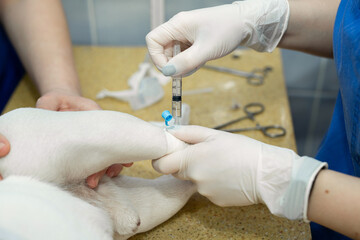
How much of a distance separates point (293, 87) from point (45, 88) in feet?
4.38

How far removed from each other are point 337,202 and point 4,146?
0.62 m

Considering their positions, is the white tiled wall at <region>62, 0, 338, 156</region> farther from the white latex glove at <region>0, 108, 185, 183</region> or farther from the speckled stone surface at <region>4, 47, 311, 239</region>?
the white latex glove at <region>0, 108, 185, 183</region>

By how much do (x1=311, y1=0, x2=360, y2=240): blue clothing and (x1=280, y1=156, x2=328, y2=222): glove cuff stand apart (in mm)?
127

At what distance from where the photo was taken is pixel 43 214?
0.57 m

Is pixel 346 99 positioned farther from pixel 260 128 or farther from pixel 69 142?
pixel 69 142

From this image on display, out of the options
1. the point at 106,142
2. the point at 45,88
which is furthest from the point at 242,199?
the point at 45,88

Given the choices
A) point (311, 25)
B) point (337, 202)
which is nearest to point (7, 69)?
point (311, 25)

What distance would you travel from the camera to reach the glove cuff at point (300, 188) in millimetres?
631

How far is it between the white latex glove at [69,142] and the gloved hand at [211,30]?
0.20 m

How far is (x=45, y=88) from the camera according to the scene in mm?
1057

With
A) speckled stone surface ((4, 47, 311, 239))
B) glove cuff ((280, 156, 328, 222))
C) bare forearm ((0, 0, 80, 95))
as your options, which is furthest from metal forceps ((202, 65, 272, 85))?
glove cuff ((280, 156, 328, 222))

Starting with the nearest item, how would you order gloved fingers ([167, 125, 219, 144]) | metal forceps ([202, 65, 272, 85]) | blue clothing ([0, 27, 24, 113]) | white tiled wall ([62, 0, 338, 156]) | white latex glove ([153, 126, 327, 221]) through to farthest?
1. white latex glove ([153, 126, 327, 221])
2. gloved fingers ([167, 125, 219, 144])
3. blue clothing ([0, 27, 24, 113])
4. metal forceps ([202, 65, 272, 85])
5. white tiled wall ([62, 0, 338, 156])

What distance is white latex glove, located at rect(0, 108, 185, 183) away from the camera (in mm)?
648

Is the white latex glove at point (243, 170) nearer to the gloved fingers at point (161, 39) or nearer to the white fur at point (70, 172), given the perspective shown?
the white fur at point (70, 172)
